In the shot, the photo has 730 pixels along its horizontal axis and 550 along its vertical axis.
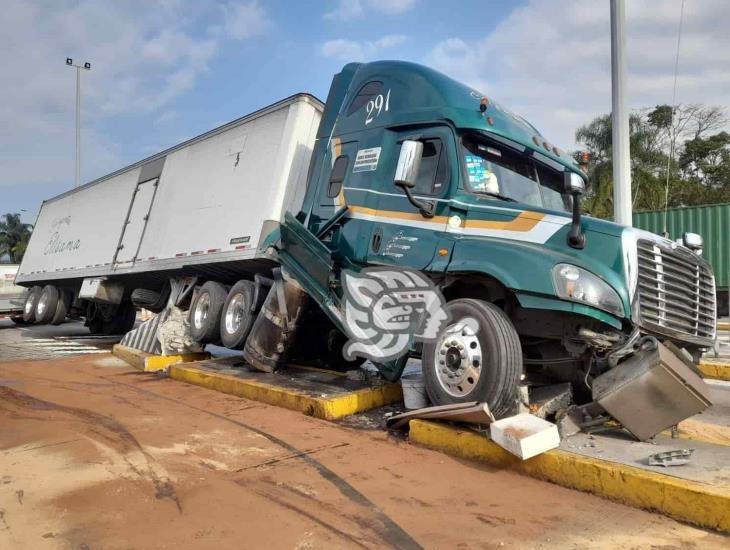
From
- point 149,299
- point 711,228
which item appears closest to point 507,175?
point 149,299

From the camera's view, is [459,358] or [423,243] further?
[423,243]

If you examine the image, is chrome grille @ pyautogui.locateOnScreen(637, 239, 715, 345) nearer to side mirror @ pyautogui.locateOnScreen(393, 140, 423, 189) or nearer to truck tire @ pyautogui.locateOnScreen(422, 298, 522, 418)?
truck tire @ pyautogui.locateOnScreen(422, 298, 522, 418)

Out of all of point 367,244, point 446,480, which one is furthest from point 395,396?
point 446,480

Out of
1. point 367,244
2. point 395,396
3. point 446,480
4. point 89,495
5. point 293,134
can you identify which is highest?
point 293,134

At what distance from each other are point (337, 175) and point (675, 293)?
3.62 metres

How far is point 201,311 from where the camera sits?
353 inches

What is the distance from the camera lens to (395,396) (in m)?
6.21

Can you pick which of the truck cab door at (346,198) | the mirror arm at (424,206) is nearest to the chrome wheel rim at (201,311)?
the truck cab door at (346,198)

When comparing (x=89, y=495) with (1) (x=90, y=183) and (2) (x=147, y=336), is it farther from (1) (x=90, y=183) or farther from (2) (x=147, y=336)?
(1) (x=90, y=183)

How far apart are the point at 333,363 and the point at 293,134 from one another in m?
3.06

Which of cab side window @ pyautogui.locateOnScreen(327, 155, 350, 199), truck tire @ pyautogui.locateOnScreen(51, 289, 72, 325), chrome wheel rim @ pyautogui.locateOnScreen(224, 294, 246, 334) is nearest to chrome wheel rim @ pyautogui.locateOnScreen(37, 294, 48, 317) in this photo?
truck tire @ pyautogui.locateOnScreen(51, 289, 72, 325)

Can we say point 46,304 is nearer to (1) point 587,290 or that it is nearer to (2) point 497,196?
(2) point 497,196

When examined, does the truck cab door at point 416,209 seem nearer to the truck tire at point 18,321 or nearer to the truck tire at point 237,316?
the truck tire at point 237,316

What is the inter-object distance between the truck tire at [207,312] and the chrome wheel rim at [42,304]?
8.35 metres
